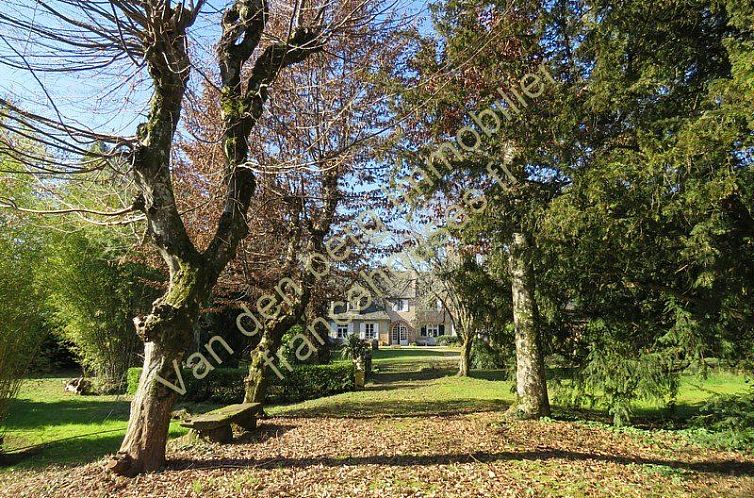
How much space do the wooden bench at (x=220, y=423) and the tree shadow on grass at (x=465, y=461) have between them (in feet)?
2.21

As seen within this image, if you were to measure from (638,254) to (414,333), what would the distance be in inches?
1727

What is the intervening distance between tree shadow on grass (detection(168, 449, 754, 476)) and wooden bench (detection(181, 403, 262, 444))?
675 mm

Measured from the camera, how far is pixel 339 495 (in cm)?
449

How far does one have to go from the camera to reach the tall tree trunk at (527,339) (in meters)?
8.22

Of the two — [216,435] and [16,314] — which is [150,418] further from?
[16,314]

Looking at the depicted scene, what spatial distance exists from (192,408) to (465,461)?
8.66m

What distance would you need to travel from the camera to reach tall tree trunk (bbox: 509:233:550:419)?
8219 millimetres

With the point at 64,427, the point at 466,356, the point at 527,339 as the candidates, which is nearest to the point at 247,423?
the point at 527,339

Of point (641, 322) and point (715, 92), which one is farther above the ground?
point (715, 92)

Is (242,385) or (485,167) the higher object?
(485,167)

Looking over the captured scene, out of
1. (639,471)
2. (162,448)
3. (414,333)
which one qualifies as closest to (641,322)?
(639,471)

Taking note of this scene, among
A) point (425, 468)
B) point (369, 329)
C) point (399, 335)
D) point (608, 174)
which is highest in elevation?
point (608, 174)

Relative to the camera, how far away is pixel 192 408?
1178 cm

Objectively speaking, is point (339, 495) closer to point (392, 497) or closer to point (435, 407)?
point (392, 497)
